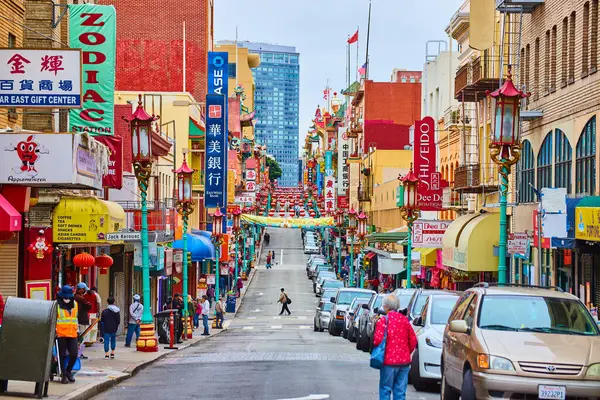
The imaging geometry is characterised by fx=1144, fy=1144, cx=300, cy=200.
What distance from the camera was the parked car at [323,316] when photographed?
46641 mm

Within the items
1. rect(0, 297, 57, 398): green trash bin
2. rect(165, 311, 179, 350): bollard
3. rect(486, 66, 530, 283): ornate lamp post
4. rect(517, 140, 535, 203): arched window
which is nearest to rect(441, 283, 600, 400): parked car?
rect(0, 297, 57, 398): green trash bin

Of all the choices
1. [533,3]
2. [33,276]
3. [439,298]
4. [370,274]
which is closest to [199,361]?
[33,276]

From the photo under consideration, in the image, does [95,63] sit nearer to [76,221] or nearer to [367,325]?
[76,221]

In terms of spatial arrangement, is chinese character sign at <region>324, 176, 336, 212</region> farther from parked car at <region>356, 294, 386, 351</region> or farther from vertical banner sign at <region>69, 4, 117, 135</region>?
vertical banner sign at <region>69, 4, 117, 135</region>

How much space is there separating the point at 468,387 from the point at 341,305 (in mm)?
28253

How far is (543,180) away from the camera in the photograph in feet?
115

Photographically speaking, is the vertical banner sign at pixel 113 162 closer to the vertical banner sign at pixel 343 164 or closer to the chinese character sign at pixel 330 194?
the vertical banner sign at pixel 343 164

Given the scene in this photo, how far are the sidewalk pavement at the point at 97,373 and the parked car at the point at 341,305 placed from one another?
756 centimetres

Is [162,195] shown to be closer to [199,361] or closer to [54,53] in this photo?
[199,361]

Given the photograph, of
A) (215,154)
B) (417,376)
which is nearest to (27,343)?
(417,376)

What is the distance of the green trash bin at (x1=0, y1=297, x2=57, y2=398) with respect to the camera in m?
16.2

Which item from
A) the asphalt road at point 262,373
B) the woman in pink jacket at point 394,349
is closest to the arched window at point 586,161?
the asphalt road at point 262,373

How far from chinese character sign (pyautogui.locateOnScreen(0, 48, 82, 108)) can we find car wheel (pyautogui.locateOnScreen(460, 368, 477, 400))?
419 inches

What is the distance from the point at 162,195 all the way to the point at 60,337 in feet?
109
